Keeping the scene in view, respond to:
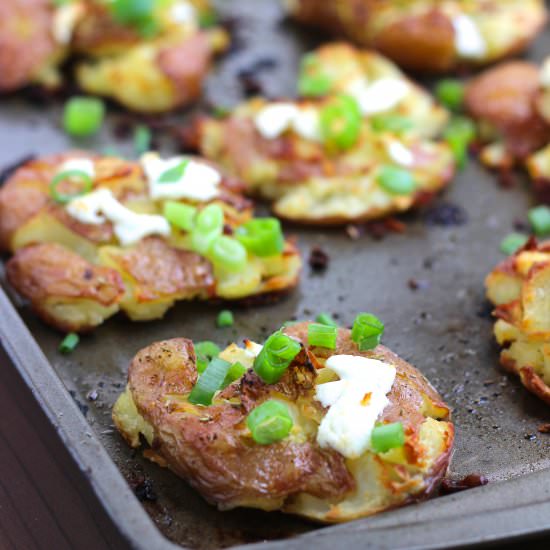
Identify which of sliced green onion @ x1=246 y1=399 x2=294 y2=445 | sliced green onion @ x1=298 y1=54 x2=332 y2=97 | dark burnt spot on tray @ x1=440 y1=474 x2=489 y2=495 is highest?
sliced green onion @ x1=298 y1=54 x2=332 y2=97

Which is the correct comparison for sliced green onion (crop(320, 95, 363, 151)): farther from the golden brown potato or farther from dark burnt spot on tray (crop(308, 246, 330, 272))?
the golden brown potato

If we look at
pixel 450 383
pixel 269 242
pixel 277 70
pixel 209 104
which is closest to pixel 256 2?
pixel 277 70

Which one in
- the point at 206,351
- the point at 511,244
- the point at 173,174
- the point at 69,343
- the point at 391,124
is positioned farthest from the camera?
the point at 391,124

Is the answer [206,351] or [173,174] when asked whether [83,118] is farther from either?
[206,351]

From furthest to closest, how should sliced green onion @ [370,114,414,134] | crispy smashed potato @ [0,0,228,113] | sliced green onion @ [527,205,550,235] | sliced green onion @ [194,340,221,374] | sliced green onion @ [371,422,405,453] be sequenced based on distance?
crispy smashed potato @ [0,0,228,113] < sliced green onion @ [370,114,414,134] < sliced green onion @ [527,205,550,235] < sliced green onion @ [194,340,221,374] < sliced green onion @ [371,422,405,453]

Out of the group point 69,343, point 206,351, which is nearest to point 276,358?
point 206,351

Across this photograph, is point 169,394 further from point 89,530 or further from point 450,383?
point 450,383

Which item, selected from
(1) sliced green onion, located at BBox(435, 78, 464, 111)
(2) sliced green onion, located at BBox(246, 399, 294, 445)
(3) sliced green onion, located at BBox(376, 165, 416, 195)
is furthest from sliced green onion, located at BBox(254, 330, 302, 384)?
(1) sliced green onion, located at BBox(435, 78, 464, 111)
